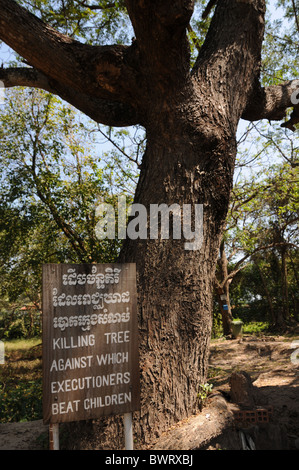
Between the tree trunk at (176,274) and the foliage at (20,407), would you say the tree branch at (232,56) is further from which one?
the foliage at (20,407)

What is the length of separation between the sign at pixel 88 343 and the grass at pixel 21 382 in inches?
123

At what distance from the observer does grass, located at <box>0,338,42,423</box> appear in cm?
553

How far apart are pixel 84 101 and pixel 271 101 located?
8.44 ft

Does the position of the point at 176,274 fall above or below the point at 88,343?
above

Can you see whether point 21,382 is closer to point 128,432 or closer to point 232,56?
point 128,432

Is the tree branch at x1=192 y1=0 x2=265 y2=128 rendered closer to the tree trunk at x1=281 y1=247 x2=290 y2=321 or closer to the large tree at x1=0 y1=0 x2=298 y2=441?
the large tree at x1=0 y1=0 x2=298 y2=441

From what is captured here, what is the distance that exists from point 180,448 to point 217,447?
0.43 metres

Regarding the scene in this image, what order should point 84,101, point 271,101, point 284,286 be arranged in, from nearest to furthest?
point 84,101, point 271,101, point 284,286

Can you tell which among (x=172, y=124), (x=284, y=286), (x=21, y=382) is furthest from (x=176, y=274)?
(x=284, y=286)

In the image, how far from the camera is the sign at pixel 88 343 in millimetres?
2799

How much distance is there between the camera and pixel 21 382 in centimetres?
840

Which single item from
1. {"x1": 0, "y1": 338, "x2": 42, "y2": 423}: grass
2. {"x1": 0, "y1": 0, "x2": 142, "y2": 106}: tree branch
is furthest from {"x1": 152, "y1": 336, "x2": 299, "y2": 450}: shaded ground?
{"x1": 0, "y1": 0, "x2": 142, "y2": 106}: tree branch

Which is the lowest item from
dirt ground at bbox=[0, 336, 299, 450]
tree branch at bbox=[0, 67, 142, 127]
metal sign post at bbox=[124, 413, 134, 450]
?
dirt ground at bbox=[0, 336, 299, 450]

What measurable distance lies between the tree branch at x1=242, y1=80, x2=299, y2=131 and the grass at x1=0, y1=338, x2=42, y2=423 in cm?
528
